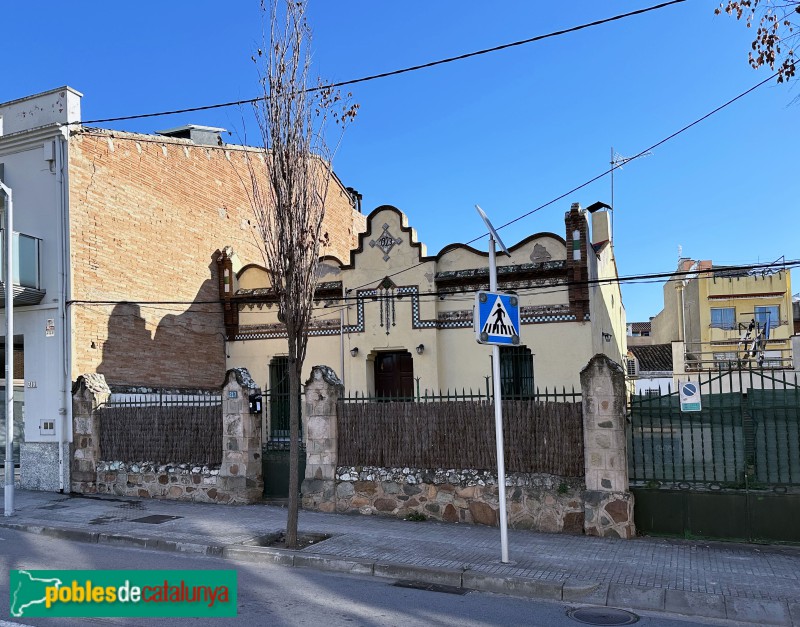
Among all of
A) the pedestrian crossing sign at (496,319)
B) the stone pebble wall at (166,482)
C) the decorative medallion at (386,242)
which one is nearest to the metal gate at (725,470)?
the pedestrian crossing sign at (496,319)

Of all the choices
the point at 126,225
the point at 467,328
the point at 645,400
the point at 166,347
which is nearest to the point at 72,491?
the point at 166,347

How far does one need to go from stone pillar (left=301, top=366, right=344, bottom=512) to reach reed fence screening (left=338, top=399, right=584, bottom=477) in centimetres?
19

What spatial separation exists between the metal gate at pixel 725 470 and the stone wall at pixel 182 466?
6725 millimetres

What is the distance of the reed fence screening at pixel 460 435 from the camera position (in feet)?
34.1

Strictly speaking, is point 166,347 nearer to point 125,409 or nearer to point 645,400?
point 125,409

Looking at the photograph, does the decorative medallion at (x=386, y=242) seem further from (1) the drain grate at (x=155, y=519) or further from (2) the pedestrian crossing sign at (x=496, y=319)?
(2) the pedestrian crossing sign at (x=496, y=319)

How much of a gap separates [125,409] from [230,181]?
9.58m

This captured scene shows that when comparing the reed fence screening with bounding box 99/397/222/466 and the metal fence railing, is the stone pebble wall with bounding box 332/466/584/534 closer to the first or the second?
the metal fence railing

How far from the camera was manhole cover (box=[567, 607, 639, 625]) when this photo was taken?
6.56 m

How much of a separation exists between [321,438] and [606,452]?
482 cm

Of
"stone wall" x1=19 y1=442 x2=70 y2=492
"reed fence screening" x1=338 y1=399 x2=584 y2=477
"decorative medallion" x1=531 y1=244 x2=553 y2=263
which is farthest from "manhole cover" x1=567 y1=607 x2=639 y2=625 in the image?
"stone wall" x1=19 y1=442 x2=70 y2=492

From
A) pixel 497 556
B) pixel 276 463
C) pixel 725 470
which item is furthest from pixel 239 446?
pixel 725 470

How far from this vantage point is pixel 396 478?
1155 cm

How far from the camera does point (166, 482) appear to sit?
1397 cm
